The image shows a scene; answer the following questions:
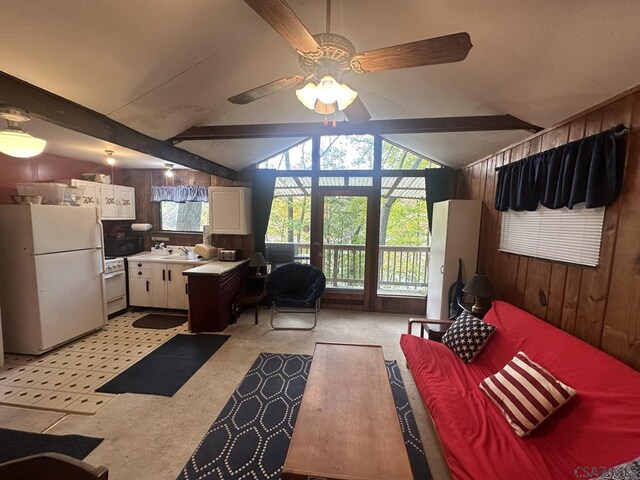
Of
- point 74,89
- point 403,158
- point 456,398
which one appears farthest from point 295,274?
point 74,89

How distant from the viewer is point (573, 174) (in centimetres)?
178

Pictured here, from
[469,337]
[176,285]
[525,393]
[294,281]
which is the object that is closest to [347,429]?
[525,393]

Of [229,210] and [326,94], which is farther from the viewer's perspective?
[229,210]

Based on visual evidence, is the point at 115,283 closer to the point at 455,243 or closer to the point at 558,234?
the point at 455,243

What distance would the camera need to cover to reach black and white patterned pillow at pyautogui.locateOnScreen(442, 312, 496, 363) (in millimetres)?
2195

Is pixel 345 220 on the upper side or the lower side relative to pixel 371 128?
lower

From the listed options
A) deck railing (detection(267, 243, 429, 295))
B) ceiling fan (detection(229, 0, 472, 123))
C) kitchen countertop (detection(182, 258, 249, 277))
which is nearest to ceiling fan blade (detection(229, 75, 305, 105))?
ceiling fan (detection(229, 0, 472, 123))

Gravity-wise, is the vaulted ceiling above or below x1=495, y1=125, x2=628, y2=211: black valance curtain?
above

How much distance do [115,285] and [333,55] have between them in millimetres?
4239

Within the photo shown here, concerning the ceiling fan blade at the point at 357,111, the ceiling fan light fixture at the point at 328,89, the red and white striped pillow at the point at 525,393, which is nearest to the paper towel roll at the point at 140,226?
the ceiling fan blade at the point at 357,111

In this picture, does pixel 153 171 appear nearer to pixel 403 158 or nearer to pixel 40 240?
pixel 40 240

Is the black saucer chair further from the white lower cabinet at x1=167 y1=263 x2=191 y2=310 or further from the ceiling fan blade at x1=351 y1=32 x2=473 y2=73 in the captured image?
the ceiling fan blade at x1=351 y1=32 x2=473 y2=73

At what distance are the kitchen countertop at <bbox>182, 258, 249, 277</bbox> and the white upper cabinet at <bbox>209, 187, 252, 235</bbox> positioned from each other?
490mm

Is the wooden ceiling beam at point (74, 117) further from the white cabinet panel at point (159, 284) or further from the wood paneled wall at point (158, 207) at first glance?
the white cabinet panel at point (159, 284)
